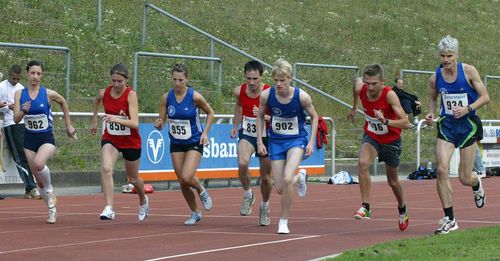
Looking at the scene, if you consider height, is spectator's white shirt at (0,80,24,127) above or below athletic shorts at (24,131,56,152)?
above

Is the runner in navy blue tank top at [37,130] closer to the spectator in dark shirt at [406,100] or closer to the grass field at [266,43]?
the grass field at [266,43]

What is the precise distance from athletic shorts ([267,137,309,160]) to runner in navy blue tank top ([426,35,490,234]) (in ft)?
5.00

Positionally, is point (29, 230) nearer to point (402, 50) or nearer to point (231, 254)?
point (231, 254)

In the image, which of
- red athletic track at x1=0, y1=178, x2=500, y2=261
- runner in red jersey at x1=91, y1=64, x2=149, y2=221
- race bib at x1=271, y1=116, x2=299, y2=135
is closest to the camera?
red athletic track at x1=0, y1=178, x2=500, y2=261

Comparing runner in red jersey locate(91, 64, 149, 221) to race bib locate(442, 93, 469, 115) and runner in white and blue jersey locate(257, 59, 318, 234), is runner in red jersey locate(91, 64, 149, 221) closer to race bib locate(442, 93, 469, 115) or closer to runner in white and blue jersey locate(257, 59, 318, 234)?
runner in white and blue jersey locate(257, 59, 318, 234)

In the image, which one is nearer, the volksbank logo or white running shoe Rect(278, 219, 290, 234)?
white running shoe Rect(278, 219, 290, 234)

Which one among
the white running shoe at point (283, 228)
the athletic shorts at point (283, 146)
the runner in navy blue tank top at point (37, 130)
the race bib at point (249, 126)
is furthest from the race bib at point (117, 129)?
the white running shoe at point (283, 228)

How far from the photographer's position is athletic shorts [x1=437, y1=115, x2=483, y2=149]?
13.9 m

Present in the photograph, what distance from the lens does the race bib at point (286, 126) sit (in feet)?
46.3

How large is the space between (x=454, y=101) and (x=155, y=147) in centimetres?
1052

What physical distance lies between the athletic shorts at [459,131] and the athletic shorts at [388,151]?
2.69 feet

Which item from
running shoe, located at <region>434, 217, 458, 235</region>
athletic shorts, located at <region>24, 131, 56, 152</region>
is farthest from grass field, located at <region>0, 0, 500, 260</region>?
athletic shorts, located at <region>24, 131, 56, 152</region>

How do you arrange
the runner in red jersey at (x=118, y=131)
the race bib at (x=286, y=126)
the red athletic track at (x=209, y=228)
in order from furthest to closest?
1. the runner in red jersey at (x=118, y=131)
2. the race bib at (x=286, y=126)
3. the red athletic track at (x=209, y=228)

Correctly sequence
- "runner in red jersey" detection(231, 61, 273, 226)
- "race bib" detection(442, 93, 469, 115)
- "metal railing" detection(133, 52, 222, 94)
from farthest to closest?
"metal railing" detection(133, 52, 222, 94) < "runner in red jersey" detection(231, 61, 273, 226) < "race bib" detection(442, 93, 469, 115)
